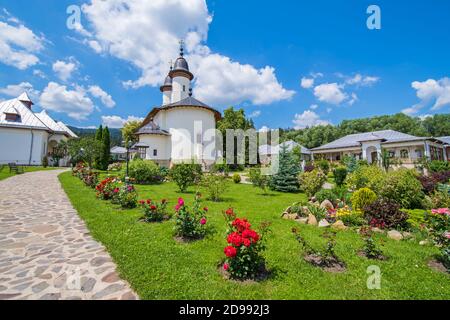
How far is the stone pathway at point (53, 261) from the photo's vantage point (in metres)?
2.72

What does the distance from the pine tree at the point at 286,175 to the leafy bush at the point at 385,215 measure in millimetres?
6654

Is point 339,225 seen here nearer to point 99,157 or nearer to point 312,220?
point 312,220

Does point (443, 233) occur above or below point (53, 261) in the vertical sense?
above

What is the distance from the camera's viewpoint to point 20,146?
28.2 meters

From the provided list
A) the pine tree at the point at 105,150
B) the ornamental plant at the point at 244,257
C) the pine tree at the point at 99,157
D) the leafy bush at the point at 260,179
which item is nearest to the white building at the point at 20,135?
the pine tree at the point at 99,157

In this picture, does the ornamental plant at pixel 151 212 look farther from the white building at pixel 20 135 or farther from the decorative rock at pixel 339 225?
the white building at pixel 20 135

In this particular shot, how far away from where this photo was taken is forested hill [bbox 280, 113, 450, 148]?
48.6 metres

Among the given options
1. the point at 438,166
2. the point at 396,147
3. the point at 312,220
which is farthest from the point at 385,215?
the point at 396,147

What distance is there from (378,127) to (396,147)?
28608mm

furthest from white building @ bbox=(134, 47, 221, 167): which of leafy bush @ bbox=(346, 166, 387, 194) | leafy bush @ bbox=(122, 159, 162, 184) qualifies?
leafy bush @ bbox=(346, 166, 387, 194)

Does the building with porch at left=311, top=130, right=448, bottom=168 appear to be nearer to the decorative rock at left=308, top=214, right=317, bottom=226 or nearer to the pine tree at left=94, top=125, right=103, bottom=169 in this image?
the decorative rock at left=308, top=214, right=317, bottom=226
